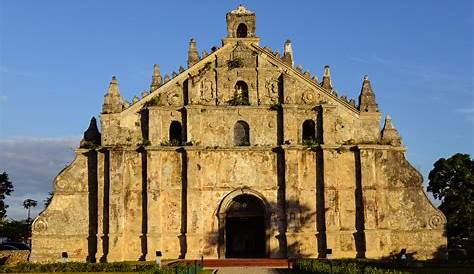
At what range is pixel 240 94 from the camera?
47531mm

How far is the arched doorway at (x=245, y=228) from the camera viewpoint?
46878 millimetres

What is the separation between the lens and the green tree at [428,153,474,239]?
67.5 m

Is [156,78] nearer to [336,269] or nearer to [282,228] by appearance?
[282,228]

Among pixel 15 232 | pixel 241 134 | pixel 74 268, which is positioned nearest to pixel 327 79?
pixel 241 134

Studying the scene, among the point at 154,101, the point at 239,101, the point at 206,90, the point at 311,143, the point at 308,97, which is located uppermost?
the point at 206,90

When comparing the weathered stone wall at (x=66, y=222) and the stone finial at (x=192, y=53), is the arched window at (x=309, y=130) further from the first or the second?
the weathered stone wall at (x=66, y=222)

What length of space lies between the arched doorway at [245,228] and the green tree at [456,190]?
26.3m

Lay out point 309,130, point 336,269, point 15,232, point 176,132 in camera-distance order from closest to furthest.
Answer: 1. point 336,269
2. point 176,132
3. point 309,130
4. point 15,232

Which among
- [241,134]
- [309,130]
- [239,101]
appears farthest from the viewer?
[309,130]

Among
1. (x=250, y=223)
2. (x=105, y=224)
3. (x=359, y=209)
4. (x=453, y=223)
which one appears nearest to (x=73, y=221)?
(x=105, y=224)

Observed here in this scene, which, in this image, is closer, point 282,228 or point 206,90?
point 282,228

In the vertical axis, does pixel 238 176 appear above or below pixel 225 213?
above

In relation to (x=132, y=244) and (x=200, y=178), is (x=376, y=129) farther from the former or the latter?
(x=132, y=244)

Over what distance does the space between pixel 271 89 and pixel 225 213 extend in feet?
29.7
